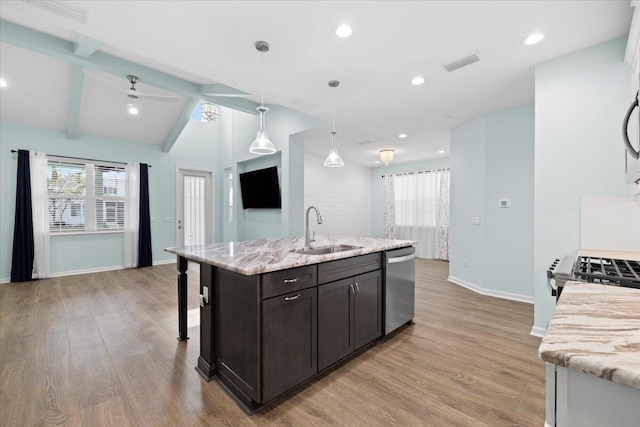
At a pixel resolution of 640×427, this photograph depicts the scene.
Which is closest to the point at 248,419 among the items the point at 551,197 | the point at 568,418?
the point at 568,418

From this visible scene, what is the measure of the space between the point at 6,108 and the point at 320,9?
5.72 meters

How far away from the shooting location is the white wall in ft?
23.1

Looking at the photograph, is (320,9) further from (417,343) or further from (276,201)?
(276,201)

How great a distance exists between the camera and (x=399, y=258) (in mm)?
2791

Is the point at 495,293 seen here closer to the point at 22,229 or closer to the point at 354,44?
the point at 354,44

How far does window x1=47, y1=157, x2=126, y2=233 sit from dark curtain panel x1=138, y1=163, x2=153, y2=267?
1.19 feet

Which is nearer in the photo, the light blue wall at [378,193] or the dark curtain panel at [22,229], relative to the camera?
the dark curtain panel at [22,229]

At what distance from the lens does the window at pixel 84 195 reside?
5.24m

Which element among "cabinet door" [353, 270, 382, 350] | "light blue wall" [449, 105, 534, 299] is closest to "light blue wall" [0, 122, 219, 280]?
"cabinet door" [353, 270, 382, 350]

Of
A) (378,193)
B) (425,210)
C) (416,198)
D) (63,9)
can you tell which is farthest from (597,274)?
(378,193)

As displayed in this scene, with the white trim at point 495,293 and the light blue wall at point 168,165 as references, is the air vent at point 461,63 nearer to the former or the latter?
the light blue wall at point 168,165

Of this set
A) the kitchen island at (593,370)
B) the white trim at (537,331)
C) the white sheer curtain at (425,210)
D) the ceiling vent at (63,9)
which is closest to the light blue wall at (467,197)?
the white trim at (537,331)

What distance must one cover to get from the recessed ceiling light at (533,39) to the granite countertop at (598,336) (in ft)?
7.31

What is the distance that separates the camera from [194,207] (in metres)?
7.07
